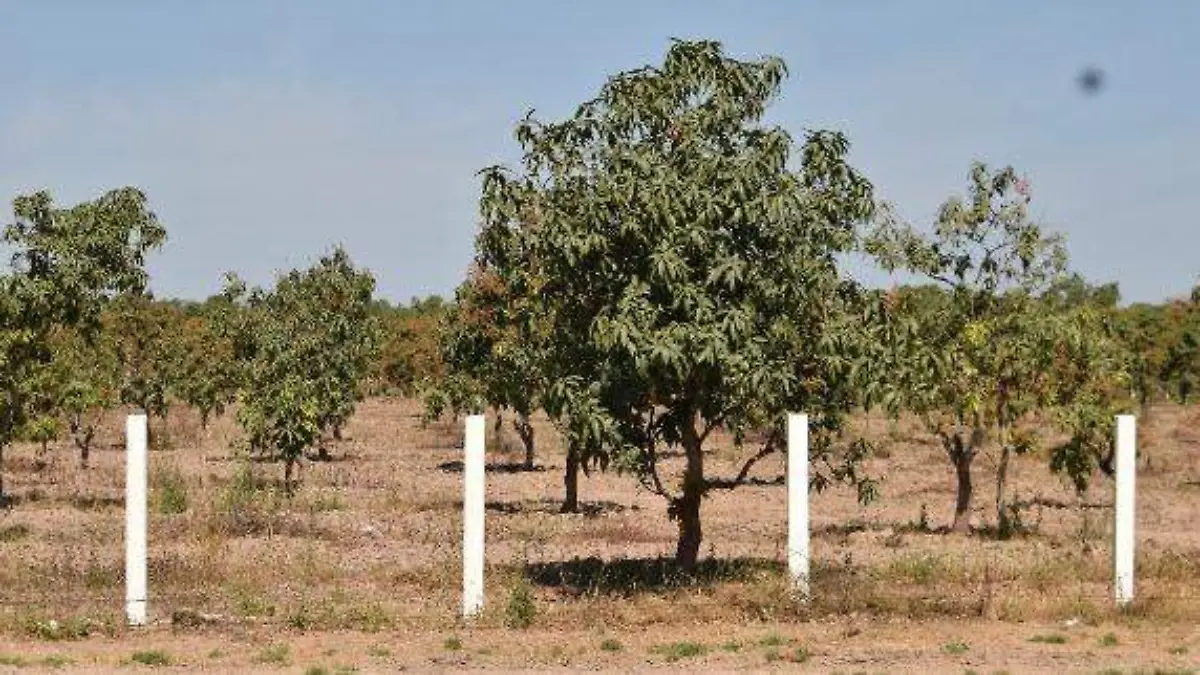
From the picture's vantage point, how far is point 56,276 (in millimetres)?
25969

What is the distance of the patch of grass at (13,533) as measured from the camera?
68.4 feet

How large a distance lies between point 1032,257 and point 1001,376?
1959 millimetres

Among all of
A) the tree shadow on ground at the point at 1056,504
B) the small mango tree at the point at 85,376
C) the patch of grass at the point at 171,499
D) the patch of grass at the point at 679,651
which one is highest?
the small mango tree at the point at 85,376

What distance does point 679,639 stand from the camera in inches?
487

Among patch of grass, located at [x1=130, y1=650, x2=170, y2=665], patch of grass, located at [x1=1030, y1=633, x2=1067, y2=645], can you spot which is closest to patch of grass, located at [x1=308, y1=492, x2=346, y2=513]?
patch of grass, located at [x1=130, y1=650, x2=170, y2=665]

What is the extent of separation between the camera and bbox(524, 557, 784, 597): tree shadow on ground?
15.4 m

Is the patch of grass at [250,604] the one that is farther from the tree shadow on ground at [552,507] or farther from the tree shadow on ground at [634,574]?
the tree shadow on ground at [552,507]

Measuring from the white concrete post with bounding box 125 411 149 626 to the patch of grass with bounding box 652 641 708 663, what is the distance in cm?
460

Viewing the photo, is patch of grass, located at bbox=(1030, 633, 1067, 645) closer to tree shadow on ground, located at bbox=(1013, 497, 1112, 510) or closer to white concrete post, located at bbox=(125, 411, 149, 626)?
white concrete post, located at bbox=(125, 411, 149, 626)

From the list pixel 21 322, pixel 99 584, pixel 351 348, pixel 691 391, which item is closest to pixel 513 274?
pixel 691 391

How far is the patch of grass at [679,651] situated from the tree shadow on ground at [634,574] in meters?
2.80

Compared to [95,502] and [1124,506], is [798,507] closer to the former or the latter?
[1124,506]

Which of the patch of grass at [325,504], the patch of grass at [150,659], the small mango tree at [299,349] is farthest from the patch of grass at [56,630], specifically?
the small mango tree at [299,349]

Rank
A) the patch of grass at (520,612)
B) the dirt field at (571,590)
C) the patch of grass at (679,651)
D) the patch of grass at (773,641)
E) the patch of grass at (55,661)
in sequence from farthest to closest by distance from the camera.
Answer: the patch of grass at (520,612) → the patch of grass at (773,641) → the dirt field at (571,590) → the patch of grass at (679,651) → the patch of grass at (55,661)
